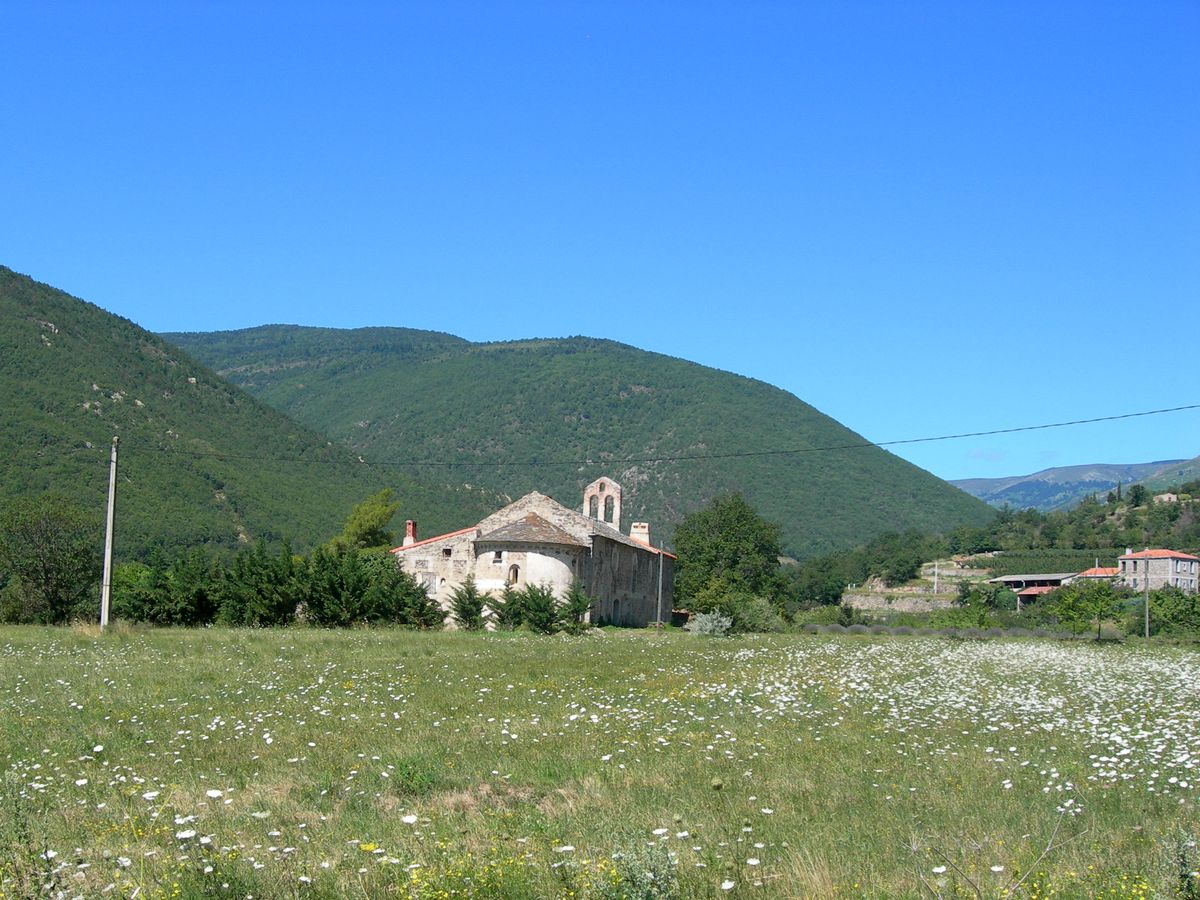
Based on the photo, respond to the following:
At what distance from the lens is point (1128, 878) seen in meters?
7.46

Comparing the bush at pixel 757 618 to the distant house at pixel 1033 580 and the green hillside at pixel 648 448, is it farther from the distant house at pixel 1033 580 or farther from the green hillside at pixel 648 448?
the green hillside at pixel 648 448

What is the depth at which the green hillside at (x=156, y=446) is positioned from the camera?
7619 cm

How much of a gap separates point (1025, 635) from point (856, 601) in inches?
2863

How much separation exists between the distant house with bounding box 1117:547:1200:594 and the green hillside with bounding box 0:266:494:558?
203ft

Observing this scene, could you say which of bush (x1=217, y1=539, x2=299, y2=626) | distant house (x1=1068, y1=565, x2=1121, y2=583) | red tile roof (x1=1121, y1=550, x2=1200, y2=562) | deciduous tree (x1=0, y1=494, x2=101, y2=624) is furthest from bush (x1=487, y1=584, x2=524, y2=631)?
red tile roof (x1=1121, y1=550, x2=1200, y2=562)

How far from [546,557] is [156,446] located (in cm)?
4717

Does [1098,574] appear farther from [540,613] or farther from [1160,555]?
[540,613]

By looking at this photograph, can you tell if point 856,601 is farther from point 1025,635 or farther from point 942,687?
point 942,687

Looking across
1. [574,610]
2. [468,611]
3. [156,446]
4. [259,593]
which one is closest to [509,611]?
[468,611]

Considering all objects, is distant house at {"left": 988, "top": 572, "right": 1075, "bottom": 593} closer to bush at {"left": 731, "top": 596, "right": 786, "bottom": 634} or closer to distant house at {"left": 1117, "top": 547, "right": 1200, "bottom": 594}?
distant house at {"left": 1117, "top": 547, "right": 1200, "bottom": 594}

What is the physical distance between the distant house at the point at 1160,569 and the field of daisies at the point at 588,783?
98.4 meters

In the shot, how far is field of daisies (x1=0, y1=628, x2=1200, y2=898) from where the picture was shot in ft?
24.3

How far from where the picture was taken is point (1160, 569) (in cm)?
11156

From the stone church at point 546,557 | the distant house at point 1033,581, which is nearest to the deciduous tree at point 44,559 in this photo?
the stone church at point 546,557
